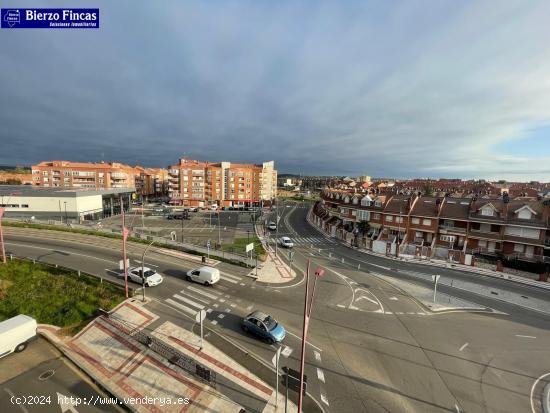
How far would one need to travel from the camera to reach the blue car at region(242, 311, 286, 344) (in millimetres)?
16625

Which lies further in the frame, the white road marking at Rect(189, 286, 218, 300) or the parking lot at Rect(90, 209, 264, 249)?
the parking lot at Rect(90, 209, 264, 249)

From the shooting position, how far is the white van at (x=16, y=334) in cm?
1533

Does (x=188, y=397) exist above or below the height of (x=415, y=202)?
below

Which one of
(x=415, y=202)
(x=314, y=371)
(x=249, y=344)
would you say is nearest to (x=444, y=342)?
(x=314, y=371)

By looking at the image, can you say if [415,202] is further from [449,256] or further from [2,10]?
[2,10]

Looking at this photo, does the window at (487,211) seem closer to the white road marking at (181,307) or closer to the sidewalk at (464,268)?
the sidewalk at (464,268)

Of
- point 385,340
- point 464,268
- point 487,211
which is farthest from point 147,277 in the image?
point 487,211

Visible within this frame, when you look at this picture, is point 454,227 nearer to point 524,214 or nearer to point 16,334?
point 524,214

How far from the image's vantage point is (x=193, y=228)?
58.3m

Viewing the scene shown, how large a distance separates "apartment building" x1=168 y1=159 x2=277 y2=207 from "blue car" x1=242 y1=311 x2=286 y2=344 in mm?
80789

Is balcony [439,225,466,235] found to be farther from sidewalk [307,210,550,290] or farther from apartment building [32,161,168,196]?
apartment building [32,161,168,196]

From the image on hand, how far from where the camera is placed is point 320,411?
11898 millimetres

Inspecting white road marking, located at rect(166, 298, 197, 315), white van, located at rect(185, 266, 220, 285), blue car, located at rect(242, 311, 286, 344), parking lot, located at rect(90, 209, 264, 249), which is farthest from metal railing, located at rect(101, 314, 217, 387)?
parking lot, located at rect(90, 209, 264, 249)

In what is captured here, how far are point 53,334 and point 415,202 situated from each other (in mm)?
52165
